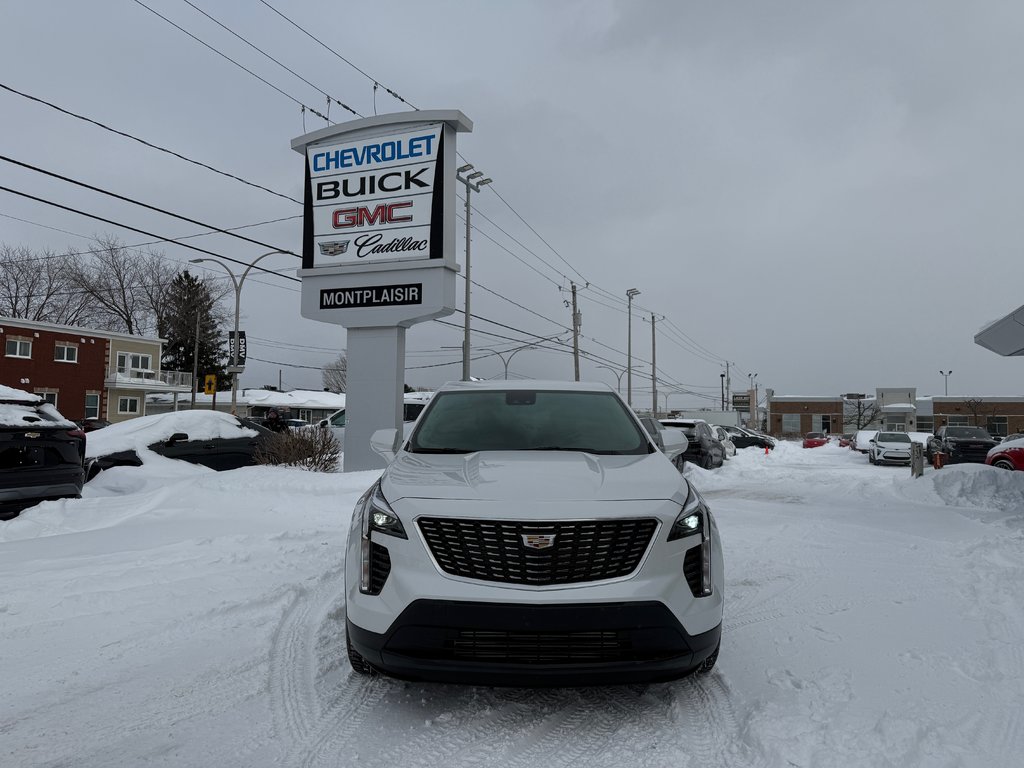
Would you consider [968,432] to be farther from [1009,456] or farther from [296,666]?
[296,666]

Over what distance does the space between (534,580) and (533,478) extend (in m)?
0.58

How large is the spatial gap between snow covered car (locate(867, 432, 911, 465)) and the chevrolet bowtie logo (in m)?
23.0

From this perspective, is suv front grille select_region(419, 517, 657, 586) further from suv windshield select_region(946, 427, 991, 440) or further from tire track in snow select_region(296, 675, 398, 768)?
suv windshield select_region(946, 427, 991, 440)

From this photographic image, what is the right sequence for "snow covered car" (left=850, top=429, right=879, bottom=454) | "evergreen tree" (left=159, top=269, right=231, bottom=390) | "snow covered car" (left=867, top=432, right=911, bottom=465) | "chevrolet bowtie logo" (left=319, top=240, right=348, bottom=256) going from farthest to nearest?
"evergreen tree" (left=159, top=269, right=231, bottom=390) → "snow covered car" (left=850, top=429, right=879, bottom=454) → "snow covered car" (left=867, top=432, right=911, bottom=465) → "chevrolet bowtie logo" (left=319, top=240, right=348, bottom=256)

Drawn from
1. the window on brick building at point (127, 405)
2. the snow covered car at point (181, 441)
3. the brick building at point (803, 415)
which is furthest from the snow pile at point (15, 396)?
the brick building at point (803, 415)

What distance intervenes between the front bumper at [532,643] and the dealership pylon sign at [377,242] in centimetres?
1295

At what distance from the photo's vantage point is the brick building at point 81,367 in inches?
1512

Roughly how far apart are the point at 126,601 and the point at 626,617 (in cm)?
389

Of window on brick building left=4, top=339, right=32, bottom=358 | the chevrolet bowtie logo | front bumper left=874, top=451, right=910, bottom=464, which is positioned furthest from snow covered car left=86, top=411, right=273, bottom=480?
window on brick building left=4, top=339, right=32, bottom=358

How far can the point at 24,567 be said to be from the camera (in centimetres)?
570

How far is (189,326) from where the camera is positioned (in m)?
59.4

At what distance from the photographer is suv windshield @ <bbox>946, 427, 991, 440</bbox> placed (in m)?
24.1

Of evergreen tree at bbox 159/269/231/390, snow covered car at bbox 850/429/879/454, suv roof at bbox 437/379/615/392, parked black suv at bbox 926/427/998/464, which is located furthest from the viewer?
evergreen tree at bbox 159/269/231/390

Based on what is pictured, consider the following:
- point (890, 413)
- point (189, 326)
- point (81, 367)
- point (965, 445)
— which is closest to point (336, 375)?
point (189, 326)
